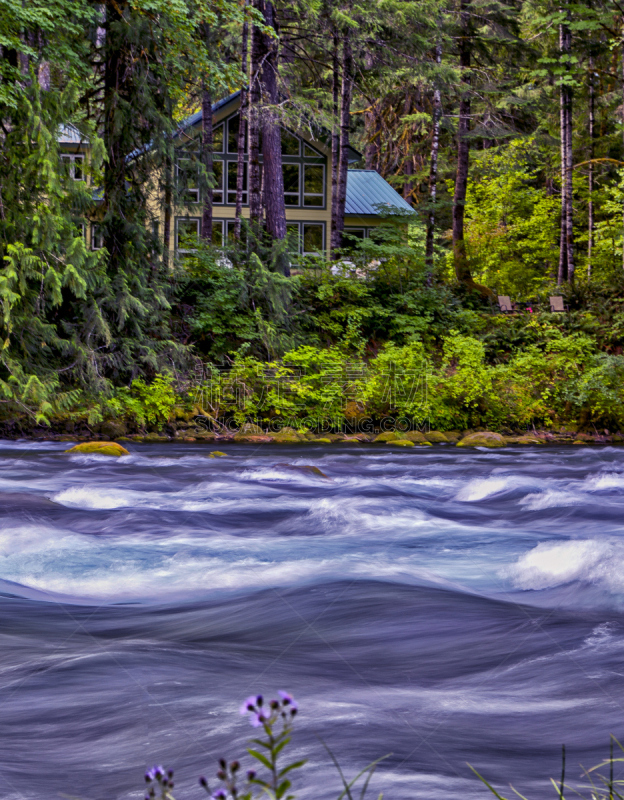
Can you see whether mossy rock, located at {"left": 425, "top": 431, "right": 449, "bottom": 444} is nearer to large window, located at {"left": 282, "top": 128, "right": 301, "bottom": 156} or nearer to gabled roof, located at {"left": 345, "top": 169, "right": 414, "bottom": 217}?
gabled roof, located at {"left": 345, "top": 169, "right": 414, "bottom": 217}

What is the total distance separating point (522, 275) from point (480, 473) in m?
20.6

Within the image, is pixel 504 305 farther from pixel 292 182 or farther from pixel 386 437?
pixel 292 182

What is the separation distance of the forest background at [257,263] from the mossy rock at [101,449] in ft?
4.19

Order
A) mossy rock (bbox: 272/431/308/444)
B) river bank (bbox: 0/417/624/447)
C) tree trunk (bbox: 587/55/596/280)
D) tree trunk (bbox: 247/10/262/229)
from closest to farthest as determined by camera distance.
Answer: river bank (bbox: 0/417/624/447)
mossy rock (bbox: 272/431/308/444)
tree trunk (bbox: 247/10/262/229)
tree trunk (bbox: 587/55/596/280)

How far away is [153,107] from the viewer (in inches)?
636

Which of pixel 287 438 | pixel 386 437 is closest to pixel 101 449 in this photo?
pixel 287 438

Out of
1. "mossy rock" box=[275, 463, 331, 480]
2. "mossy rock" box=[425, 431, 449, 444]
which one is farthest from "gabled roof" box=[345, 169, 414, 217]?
"mossy rock" box=[275, 463, 331, 480]

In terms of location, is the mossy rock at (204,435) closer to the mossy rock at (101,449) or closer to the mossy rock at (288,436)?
the mossy rock at (288,436)

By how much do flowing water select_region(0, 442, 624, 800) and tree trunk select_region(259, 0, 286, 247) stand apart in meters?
11.9

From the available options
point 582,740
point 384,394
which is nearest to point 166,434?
point 384,394

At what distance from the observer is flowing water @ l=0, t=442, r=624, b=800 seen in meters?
3.06

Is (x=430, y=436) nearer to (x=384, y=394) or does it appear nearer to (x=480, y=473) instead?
(x=384, y=394)

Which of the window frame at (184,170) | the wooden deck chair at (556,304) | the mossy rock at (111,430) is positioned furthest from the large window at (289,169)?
the mossy rock at (111,430)

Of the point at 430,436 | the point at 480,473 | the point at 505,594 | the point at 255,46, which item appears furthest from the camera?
the point at 255,46
